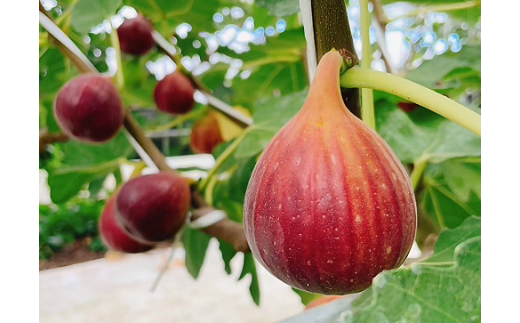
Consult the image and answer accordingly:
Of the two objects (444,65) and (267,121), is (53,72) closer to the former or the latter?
(267,121)

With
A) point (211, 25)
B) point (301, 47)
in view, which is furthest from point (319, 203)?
point (211, 25)

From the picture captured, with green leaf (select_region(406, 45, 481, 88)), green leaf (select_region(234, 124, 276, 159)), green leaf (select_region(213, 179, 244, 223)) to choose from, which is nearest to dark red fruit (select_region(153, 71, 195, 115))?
green leaf (select_region(213, 179, 244, 223))

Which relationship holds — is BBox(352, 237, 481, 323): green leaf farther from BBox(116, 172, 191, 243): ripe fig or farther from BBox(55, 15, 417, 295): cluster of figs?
BBox(116, 172, 191, 243): ripe fig

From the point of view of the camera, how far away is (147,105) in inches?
40.3

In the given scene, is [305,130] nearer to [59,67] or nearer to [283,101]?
[283,101]

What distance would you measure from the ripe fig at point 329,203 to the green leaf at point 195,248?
54 cm

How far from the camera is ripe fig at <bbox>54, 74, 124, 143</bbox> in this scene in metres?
0.57

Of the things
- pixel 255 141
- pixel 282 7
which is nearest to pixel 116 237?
pixel 255 141

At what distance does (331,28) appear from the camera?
0.31 meters

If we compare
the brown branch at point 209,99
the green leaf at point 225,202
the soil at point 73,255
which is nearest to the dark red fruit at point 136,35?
the brown branch at point 209,99

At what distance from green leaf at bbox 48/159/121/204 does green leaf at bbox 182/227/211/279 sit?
18 cm

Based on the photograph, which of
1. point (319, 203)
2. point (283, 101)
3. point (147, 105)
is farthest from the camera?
point (147, 105)
